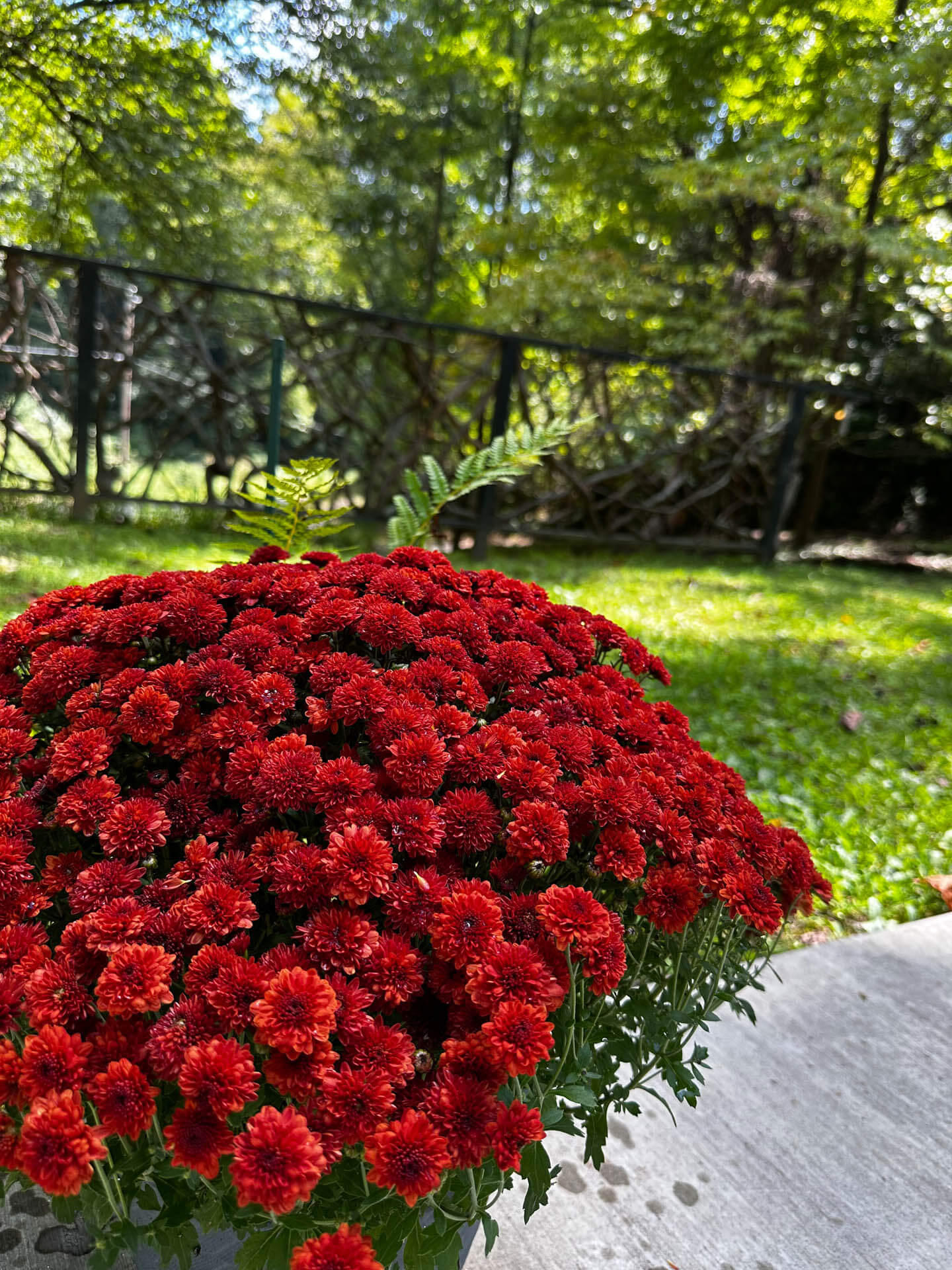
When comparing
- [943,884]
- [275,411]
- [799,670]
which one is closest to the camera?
[943,884]

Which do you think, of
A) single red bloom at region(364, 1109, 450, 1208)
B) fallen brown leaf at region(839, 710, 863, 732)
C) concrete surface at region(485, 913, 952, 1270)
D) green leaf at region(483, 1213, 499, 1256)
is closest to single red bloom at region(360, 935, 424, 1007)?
single red bloom at region(364, 1109, 450, 1208)

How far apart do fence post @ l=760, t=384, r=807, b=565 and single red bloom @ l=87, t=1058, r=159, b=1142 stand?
26.7 feet

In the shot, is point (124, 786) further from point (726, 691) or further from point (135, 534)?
point (135, 534)

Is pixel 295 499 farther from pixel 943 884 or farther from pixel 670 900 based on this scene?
pixel 943 884

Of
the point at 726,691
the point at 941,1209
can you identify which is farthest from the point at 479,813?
the point at 726,691

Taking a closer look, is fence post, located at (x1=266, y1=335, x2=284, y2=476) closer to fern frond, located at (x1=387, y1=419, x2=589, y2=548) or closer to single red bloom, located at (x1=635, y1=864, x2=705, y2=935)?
fern frond, located at (x1=387, y1=419, x2=589, y2=548)

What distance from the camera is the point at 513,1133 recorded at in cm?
73

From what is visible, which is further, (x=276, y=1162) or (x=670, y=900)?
(x=670, y=900)

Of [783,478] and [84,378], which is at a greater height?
[84,378]

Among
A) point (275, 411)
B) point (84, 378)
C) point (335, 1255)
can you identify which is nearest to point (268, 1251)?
point (335, 1255)

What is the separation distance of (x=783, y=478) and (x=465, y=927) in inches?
318

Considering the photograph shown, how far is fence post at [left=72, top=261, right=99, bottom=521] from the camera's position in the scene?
17.9 ft

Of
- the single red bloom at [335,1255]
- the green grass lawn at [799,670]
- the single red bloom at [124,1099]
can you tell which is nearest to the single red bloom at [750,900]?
the single red bloom at [335,1255]

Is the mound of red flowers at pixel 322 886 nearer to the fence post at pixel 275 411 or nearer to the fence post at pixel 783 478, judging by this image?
the fence post at pixel 275 411
